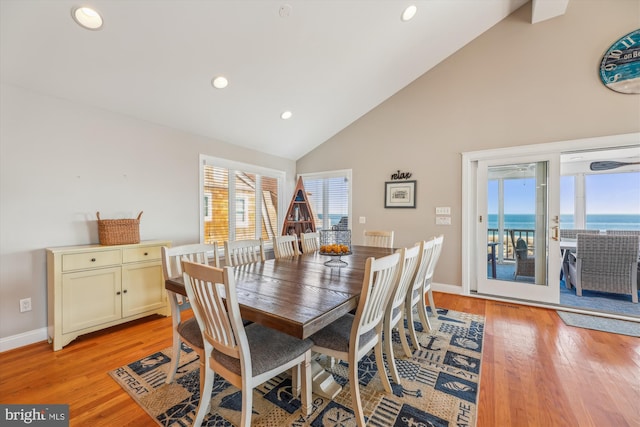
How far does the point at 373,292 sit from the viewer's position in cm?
144

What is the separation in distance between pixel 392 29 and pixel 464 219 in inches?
103

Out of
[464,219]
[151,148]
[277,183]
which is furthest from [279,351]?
[277,183]

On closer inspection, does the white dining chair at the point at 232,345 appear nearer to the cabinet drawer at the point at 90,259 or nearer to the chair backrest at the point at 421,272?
the chair backrest at the point at 421,272

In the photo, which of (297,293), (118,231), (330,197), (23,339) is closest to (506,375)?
(297,293)

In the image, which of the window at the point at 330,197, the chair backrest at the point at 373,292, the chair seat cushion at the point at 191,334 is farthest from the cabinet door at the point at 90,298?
the window at the point at 330,197

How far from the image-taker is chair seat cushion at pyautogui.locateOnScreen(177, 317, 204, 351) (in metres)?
1.55

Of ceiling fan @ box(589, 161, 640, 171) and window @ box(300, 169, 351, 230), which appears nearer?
window @ box(300, 169, 351, 230)

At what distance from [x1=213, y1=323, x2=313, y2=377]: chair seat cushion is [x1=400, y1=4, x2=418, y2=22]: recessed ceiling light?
11.0ft

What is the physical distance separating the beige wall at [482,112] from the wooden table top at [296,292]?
2237mm

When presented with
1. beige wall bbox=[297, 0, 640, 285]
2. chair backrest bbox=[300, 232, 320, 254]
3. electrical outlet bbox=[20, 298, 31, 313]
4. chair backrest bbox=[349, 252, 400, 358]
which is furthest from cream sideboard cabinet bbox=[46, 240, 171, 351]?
beige wall bbox=[297, 0, 640, 285]

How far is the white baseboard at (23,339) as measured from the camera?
2.27m

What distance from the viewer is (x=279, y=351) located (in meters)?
1.41

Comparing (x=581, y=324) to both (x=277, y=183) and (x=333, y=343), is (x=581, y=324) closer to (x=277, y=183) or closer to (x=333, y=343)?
(x=333, y=343)

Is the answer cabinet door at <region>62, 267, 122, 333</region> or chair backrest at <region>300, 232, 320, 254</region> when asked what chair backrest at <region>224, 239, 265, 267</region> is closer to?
chair backrest at <region>300, 232, 320, 254</region>
